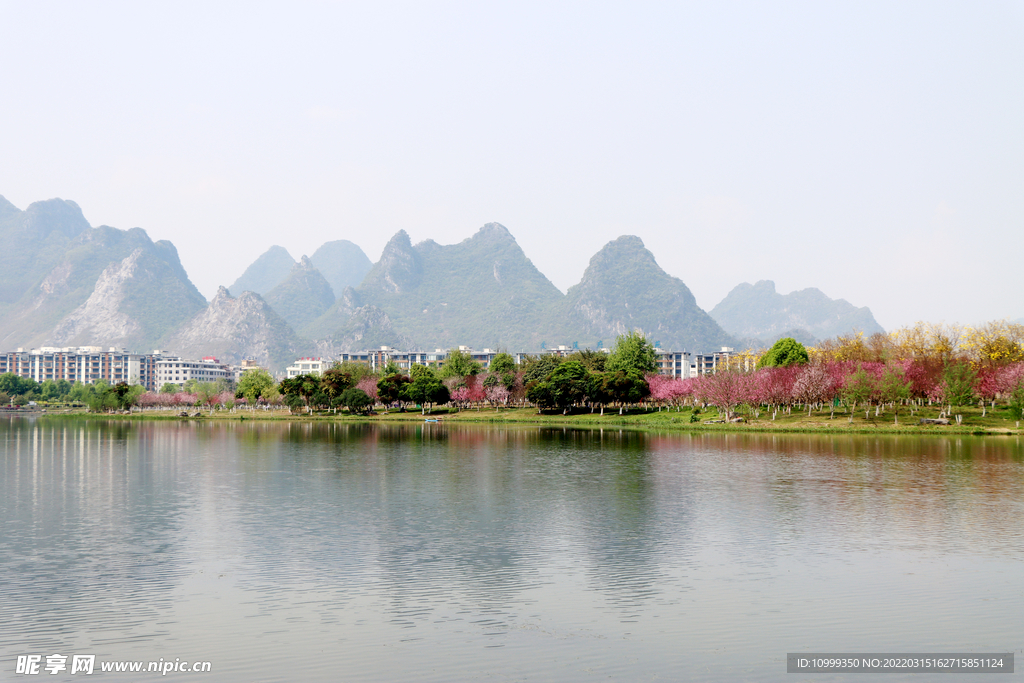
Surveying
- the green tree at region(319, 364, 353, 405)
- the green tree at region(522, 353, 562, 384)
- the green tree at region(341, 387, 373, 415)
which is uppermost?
the green tree at region(522, 353, 562, 384)

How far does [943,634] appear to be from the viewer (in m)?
17.9

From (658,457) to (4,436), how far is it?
78.1m

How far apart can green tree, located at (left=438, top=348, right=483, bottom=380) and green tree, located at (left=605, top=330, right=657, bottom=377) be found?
1194 inches

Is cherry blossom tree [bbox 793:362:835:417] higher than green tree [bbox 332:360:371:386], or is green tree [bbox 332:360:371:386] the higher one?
green tree [bbox 332:360:371:386]

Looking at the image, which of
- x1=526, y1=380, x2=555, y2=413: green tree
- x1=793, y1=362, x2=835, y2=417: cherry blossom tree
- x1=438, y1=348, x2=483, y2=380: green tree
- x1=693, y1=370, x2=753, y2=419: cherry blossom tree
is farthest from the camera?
x1=438, y1=348, x2=483, y2=380: green tree

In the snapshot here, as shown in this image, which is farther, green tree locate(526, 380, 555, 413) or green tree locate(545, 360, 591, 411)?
green tree locate(526, 380, 555, 413)

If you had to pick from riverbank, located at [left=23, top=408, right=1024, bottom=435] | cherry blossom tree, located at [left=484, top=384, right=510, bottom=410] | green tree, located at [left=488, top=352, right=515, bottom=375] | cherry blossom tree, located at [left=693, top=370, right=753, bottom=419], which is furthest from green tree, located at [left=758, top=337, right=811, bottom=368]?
green tree, located at [left=488, top=352, right=515, bottom=375]

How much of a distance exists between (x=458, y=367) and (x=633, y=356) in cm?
3814

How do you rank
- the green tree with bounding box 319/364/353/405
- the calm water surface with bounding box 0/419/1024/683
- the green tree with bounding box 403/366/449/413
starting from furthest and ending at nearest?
1. the green tree with bounding box 319/364/353/405
2. the green tree with bounding box 403/366/449/413
3. the calm water surface with bounding box 0/419/1024/683

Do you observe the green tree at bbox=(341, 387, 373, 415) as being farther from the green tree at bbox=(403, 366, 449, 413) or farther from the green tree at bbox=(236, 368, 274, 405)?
the green tree at bbox=(236, 368, 274, 405)

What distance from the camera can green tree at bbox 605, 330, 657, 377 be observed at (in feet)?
482

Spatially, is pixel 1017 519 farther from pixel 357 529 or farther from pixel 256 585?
pixel 256 585

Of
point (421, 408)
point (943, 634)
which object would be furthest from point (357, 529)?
point (421, 408)

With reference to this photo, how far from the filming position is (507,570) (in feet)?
77.9
